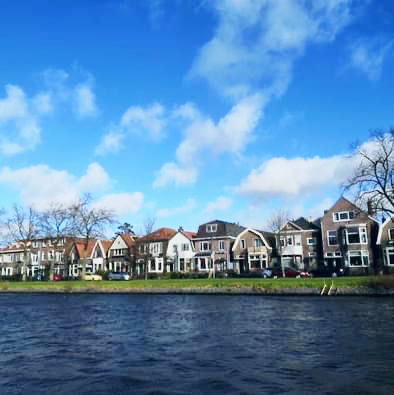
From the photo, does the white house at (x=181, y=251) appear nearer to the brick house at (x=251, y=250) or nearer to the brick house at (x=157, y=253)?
the brick house at (x=157, y=253)

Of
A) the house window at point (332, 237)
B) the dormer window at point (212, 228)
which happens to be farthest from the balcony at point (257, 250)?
the house window at point (332, 237)

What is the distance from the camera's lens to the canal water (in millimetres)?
11609

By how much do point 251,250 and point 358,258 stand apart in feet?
54.3

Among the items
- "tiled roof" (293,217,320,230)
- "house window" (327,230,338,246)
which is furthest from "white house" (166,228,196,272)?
"house window" (327,230,338,246)

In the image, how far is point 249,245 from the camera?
7225 cm

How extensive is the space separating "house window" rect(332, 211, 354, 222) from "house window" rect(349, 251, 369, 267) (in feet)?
16.3

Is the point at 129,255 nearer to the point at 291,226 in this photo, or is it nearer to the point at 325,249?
the point at 291,226

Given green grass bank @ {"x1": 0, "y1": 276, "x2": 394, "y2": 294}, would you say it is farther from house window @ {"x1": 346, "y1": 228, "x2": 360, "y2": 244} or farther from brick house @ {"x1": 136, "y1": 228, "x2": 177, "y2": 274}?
brick house @ {"x1": 136, "y1": 228, "x2": 177, "y2": 274}

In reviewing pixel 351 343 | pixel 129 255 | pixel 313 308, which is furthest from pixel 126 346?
pixel 129 255

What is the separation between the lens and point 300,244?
223ft

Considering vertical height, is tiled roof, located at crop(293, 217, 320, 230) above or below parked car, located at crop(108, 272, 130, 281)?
above

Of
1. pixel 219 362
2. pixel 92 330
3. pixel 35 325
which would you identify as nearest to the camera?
pixel 219 362

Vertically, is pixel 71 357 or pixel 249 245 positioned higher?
pixel 249 245

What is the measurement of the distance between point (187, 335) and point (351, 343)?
6791 millimetres
